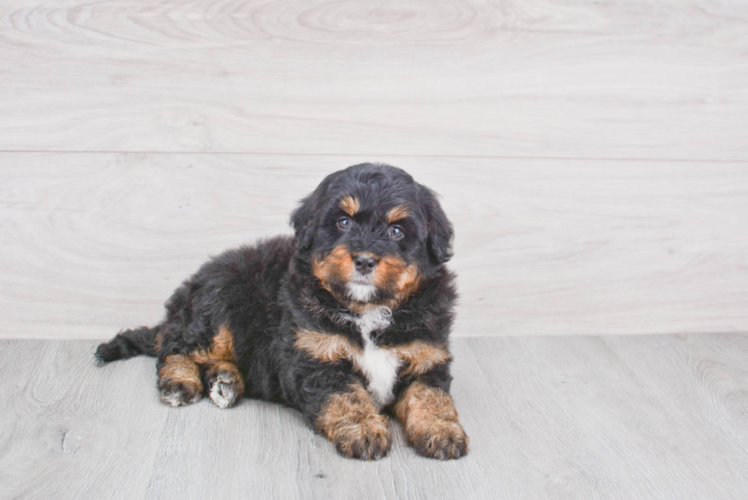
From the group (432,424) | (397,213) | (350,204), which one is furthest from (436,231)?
(432,424)

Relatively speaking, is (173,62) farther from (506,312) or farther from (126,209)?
(506,312)

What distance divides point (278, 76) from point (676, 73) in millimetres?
1993

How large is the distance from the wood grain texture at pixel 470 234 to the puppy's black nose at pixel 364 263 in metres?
1.21

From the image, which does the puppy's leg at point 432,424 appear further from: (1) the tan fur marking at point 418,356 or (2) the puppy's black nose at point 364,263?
(2) the puppy's black nose at point 364,263

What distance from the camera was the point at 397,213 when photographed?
236cm

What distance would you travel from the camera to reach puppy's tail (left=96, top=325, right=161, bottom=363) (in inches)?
122

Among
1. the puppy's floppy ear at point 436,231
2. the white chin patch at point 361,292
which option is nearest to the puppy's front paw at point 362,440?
the white chin patch at point 361,292

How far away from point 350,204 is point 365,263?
0.23 metres

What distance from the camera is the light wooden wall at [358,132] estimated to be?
3.25 metres

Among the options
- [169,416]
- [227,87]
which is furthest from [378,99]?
A: [169,416]

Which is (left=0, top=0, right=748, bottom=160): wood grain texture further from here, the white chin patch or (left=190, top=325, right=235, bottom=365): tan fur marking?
the white chin patch

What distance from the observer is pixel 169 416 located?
2621 millimetres

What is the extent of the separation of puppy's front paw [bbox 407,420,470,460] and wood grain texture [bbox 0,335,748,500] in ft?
0.12

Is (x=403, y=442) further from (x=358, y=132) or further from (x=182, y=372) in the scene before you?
(x=358, y=132)
